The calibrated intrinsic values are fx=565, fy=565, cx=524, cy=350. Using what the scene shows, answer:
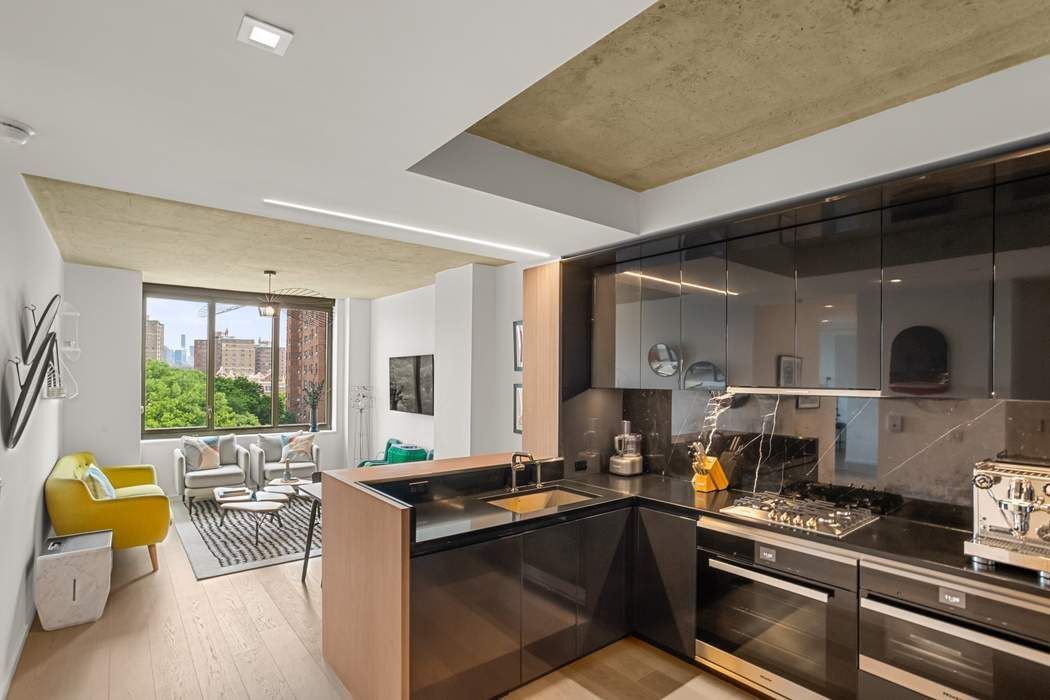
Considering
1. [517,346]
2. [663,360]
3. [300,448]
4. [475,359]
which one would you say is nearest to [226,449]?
[300,448]

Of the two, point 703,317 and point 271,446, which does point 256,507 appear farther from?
point 703,317

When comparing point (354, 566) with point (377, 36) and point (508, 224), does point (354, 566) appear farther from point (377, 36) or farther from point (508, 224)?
point (377, 36)

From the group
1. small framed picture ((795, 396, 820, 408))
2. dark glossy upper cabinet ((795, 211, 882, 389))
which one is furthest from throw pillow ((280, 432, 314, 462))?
dark glossy upper cabinet ((795, 211, 882, 389))

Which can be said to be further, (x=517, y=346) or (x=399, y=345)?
(x=399, y=345)

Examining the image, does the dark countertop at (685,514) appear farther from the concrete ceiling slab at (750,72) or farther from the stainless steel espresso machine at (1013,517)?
Result: the concrete ceiling slab at (750,72)

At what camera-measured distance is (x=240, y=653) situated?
3.10 metres

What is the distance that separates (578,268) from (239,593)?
3247 millimetres

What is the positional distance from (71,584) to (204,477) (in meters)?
2.89

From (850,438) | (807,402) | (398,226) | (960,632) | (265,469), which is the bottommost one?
(265,469)

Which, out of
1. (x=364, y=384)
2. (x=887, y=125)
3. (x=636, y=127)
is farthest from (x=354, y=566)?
(x=364, y=384)

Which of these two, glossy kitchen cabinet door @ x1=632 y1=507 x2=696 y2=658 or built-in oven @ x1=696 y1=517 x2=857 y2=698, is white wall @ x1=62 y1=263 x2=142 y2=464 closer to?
glossy kitchen cabinet door @ x1=632 y1=507 x2=696 y2=658

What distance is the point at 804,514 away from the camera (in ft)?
8.96

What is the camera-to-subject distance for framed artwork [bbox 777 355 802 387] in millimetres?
2861

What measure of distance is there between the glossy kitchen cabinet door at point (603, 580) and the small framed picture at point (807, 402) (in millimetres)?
1117
